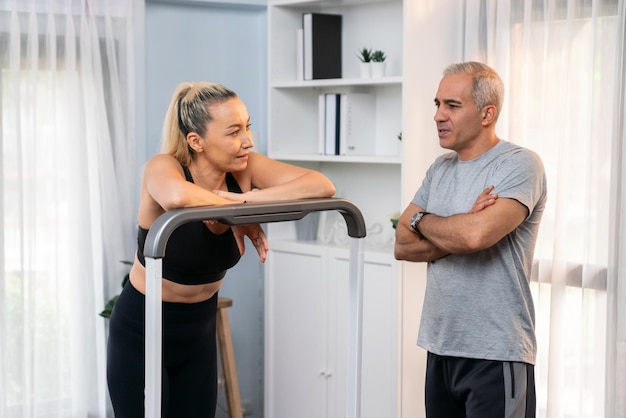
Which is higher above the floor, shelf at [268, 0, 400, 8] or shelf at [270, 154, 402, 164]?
shelf at [268, 0, 400, 8]

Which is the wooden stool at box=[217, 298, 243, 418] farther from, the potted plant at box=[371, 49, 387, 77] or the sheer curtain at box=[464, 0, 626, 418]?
the sheer curtain at box=[464, 0, 626, 418]

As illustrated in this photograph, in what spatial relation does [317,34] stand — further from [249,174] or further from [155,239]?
[155,239]

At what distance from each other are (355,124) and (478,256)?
1195 mm

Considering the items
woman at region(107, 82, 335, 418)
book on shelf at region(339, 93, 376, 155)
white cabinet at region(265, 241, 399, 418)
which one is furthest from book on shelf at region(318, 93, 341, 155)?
woman at region(107, 82, 335, 418)

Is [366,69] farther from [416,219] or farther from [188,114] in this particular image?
[188,114]

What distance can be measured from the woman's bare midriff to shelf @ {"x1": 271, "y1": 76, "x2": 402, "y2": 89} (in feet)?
4.18

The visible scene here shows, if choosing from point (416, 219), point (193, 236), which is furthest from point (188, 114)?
point (416, 219)

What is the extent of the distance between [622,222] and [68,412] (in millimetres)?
2217

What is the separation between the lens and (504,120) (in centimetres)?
318

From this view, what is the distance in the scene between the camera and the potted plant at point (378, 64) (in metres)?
3.42

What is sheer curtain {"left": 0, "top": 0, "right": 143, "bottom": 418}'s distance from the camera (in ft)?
10.6

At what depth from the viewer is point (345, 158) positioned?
347 cm

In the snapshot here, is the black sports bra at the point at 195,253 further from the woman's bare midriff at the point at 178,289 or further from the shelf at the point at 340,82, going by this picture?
the shelf at the point at 340,82

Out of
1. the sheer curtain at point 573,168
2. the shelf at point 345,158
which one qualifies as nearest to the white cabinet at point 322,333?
the shelf at point 345,158
